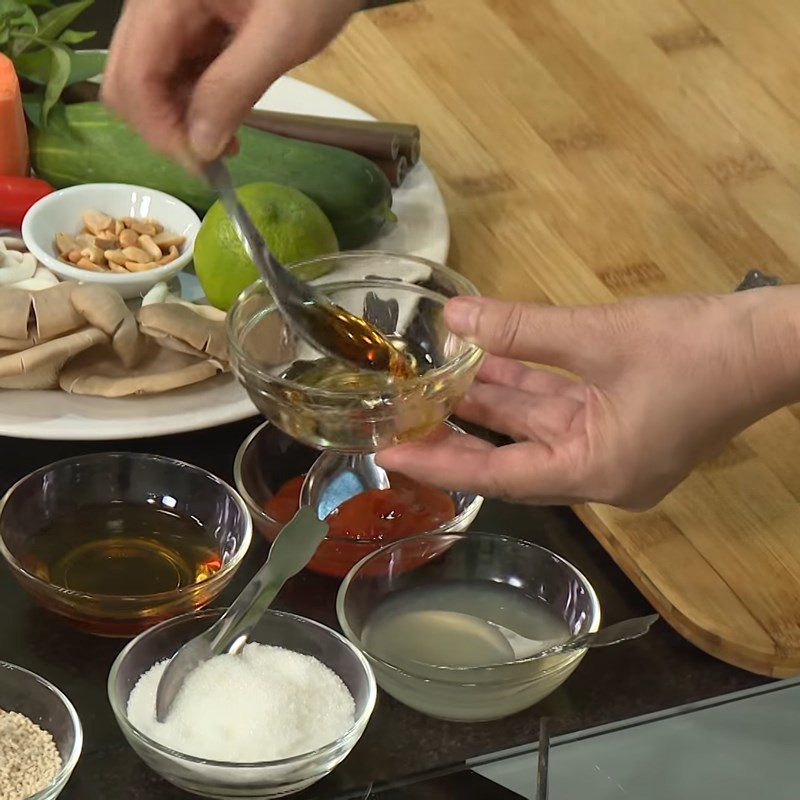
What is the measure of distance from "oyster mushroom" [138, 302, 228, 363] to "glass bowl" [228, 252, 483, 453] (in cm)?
10

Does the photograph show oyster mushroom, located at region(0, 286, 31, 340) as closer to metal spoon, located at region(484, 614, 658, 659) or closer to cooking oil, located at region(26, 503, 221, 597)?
A: cooking oil, located at region(26, 503, 221, 597)

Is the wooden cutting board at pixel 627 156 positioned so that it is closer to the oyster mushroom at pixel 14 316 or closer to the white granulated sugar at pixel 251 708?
the white granulated sugar at pixel 251 708

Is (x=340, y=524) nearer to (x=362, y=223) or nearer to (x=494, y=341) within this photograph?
(x=494, y=341)

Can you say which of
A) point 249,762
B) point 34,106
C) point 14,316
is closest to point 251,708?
point 249,762

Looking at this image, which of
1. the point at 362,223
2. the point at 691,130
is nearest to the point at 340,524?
the point at 362,223

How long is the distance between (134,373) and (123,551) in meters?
0.18

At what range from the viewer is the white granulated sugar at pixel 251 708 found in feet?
2.99

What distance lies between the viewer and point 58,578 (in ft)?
3.37

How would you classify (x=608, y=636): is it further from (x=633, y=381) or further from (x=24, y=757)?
(x=24, y=757)

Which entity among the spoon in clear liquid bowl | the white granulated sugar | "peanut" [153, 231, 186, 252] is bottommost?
"peanut" [153, 231, 186, 252]

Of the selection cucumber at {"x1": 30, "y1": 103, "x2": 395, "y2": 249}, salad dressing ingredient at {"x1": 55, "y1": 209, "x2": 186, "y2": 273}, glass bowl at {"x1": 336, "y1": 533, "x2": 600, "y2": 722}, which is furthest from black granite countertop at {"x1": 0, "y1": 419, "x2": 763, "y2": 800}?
cucumber at {"x1": 30, "y1": 103, "x2": 395, "y2": 249}

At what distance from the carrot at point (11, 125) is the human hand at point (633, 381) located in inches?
23.5

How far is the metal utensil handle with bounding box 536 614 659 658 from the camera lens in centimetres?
96

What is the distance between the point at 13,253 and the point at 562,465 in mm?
601
